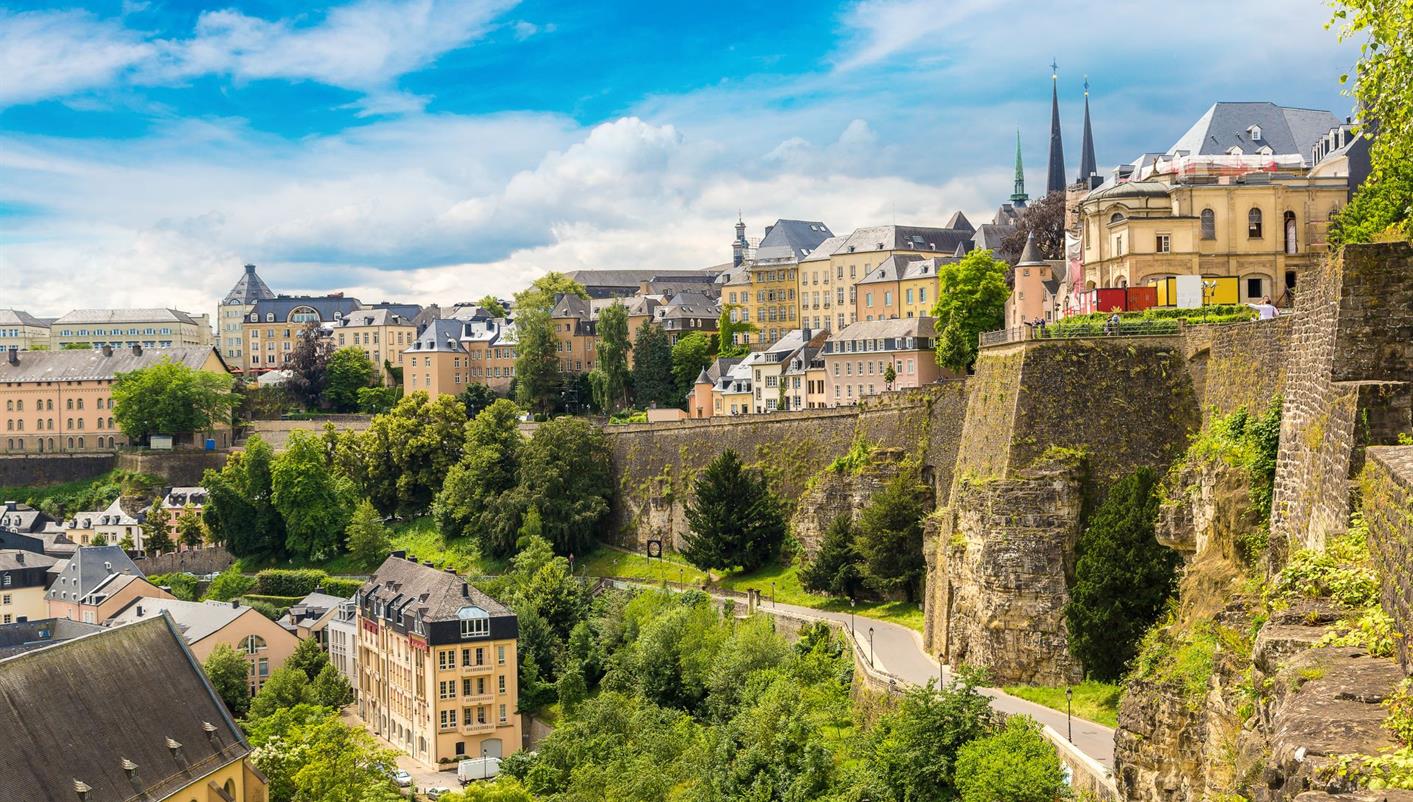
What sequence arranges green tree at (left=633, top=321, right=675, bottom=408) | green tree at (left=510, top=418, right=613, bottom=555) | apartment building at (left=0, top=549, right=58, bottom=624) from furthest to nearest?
green tree at (left=633, top=321, right=675, bottom=408), apartment building at (left=0, top=549, right=58, bottom=624), green tree at (left=510, top=418, right=613, bottom=555)

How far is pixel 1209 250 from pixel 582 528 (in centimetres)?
3163

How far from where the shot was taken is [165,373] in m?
96.7

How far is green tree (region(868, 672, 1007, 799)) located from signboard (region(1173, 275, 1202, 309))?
13.7 m

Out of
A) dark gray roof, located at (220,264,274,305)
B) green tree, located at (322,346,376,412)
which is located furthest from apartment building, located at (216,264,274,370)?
green tree, located at (322,346,376,412)

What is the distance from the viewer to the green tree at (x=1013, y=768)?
24.7 m

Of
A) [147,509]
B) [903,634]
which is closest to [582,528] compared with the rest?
[903,634]

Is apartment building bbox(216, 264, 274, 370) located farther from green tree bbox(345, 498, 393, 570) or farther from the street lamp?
the street lamp

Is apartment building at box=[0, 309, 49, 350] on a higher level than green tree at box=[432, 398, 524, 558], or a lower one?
higher

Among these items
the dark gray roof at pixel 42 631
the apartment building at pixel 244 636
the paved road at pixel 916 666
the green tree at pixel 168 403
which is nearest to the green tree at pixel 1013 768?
the paved road at pixel 916 666

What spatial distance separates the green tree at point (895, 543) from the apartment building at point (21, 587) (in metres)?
48.6

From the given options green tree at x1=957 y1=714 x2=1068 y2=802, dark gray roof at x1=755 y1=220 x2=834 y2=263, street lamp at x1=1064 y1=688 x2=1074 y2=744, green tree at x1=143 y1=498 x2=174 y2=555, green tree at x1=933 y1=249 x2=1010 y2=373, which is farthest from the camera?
dark gray roof at x1=755 y1=220 x2=834 y2=263

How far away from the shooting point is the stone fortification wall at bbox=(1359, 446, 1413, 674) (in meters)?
9.28

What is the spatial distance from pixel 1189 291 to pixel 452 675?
91.9ft

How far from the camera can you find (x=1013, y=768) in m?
25.1
